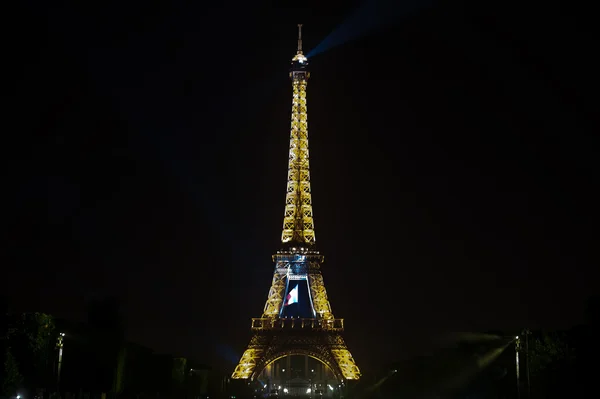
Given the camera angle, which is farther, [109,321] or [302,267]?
[302,267]

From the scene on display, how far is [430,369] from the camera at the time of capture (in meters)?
88.6

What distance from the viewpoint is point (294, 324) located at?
4594 inches

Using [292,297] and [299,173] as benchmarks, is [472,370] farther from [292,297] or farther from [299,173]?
[299,173]

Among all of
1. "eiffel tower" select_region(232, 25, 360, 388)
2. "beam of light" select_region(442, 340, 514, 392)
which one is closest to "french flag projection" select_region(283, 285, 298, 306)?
"eiffel tower" select_region(232, 25, 360, 388)

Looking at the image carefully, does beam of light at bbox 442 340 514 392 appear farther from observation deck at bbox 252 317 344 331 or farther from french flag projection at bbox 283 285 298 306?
french flag projection at bbox 283 285 298 306

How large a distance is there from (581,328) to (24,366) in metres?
32.2

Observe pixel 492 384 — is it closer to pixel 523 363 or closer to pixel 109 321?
pixel 523 363

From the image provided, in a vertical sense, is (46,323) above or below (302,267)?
below

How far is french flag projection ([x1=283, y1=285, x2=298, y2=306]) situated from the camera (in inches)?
4674

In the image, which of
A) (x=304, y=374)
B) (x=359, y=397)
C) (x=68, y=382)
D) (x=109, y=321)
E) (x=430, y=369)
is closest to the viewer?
(x=68, y=382)

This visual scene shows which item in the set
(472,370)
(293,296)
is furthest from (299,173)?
(472,370)

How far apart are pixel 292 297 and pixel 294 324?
3.75 meters

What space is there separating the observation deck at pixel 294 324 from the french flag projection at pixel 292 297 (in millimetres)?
2805

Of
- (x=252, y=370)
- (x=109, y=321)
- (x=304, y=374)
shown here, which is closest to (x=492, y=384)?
(x=109, y=321)
